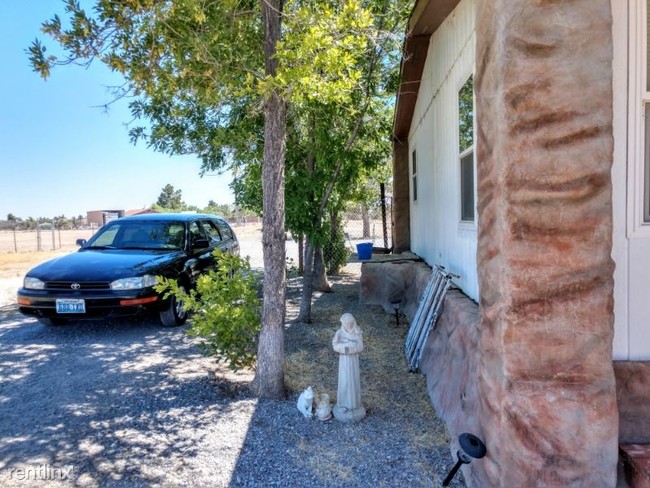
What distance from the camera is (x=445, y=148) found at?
5375 millimetres

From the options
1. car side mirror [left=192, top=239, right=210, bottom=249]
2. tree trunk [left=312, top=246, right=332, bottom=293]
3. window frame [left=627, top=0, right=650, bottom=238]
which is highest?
window frame [left=627, top=0, right=650, bottom=238]

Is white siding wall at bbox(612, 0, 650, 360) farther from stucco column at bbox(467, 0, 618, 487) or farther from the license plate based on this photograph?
the license plate

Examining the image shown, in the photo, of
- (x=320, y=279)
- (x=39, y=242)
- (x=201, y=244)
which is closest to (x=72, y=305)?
(x=201, y=244)

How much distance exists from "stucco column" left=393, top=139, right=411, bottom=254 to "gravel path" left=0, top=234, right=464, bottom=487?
4.72 meters

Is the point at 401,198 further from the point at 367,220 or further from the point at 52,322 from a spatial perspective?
the point at 367,220

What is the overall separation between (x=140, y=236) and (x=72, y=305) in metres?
1.81

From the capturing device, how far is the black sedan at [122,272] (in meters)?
5.82

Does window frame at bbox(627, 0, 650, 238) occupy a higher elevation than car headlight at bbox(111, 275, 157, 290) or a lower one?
higher

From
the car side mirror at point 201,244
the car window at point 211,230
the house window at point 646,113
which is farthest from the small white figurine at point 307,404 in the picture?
the car window at point 211,230

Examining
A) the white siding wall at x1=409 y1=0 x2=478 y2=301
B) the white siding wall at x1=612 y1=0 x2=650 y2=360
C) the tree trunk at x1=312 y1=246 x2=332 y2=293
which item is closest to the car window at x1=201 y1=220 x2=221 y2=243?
the tree trunk at x1=312 y1=246 x2=332 y2=293

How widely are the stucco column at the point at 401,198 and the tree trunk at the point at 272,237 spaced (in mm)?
5991

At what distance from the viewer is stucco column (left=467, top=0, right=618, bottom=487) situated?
1973mm

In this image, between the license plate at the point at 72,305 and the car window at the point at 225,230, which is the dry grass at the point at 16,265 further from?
the license plate at the point at 72,305

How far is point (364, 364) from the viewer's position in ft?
16.2
